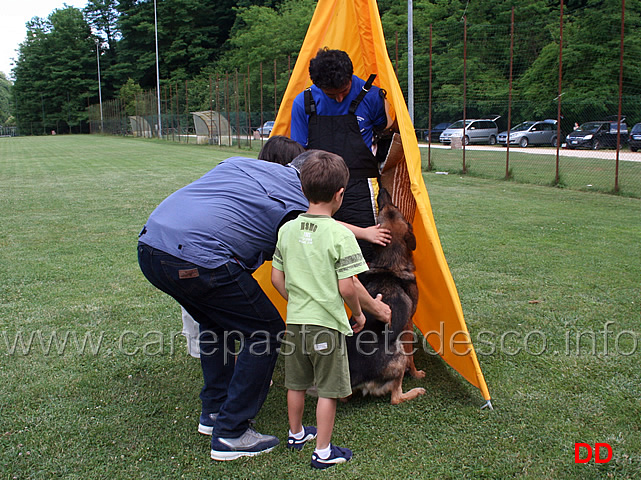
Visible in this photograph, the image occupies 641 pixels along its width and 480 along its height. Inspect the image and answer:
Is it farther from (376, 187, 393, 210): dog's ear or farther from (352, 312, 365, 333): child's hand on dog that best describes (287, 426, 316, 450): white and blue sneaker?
(376, 187, 393, 210): dog's ear

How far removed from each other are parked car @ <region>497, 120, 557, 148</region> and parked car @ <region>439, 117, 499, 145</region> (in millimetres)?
619

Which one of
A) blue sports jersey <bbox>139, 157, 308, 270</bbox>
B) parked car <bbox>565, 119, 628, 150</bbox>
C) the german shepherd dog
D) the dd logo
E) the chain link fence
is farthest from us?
parked car <bbox>565, 119, 628, 150</bbox>

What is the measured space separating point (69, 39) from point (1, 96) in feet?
146

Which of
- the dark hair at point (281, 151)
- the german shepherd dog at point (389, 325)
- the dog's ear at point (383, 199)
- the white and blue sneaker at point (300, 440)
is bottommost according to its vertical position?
the white and blue sneaker at point (300, 440)

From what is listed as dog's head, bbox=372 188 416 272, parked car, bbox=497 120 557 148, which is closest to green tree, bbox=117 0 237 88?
parked car, bbox=497 120 557 148

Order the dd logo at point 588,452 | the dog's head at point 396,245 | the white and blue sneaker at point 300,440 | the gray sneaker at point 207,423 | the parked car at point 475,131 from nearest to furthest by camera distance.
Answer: the dd logo at point 588,452 → the white and blue sneaker at point 300,440 → the gray sneaker at point 207,423 → the dog's head at point 396,245 → the parked car at point 475,131

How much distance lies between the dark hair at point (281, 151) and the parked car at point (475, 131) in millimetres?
24483

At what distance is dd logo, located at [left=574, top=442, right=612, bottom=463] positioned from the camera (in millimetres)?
2779

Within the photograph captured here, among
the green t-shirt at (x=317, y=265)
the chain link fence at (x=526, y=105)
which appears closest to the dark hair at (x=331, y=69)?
the green t-shirt at (x=317, y=265)

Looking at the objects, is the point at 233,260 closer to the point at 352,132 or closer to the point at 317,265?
the point at 317,265

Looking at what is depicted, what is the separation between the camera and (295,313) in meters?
2.79

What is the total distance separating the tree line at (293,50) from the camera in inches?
624

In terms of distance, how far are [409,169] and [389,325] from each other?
38.9 inches

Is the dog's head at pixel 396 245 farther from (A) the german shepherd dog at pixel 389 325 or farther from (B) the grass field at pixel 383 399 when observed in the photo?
(B) the grass field at pixel 383 399
